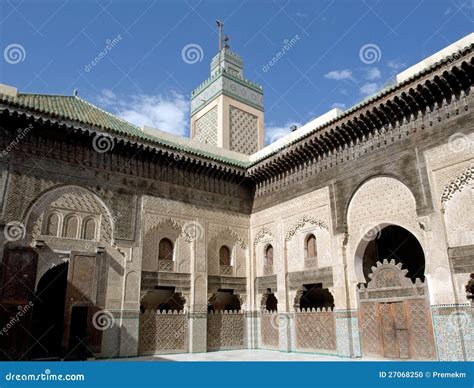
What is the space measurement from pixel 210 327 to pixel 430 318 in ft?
17.3

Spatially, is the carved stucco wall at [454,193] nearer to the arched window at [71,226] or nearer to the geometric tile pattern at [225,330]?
the geometric tile pattern at [225,330]

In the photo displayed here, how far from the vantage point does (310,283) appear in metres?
9.71

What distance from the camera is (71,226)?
8805mm

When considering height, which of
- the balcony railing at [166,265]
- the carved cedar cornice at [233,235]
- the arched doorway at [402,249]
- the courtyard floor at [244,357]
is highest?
the carved cedar cornice at [233,235]

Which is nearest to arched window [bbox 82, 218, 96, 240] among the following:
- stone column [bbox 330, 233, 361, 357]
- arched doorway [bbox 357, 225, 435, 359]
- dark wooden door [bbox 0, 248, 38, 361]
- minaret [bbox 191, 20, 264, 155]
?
dark wooden door [bbox 0, 248, 38, 361]

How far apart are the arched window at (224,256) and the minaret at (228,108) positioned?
14.9ft

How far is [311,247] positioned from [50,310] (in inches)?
253

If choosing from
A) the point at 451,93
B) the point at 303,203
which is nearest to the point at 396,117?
the point at 451,93

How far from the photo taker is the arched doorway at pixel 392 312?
7.43m

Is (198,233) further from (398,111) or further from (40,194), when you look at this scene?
(398,111)

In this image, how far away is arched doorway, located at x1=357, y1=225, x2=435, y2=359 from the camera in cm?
743

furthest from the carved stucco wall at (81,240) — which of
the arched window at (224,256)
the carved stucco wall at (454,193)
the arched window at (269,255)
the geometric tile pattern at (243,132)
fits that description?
the geometric tile pattern at (243,132)

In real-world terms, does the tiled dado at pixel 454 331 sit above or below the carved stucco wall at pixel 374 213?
below

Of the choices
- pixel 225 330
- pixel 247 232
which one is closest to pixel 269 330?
pixel 225 330
